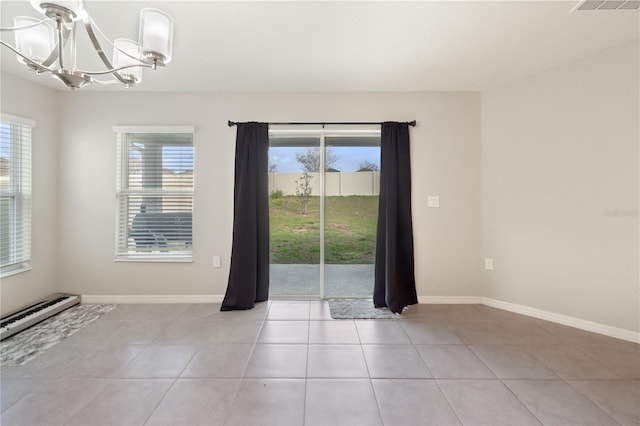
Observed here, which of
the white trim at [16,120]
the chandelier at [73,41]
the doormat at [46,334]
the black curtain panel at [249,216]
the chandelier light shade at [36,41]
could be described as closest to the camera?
the chandelier at [73,41]

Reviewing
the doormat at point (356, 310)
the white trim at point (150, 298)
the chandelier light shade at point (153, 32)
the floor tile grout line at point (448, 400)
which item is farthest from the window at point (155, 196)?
the floor tile grout line at point (448, 400)

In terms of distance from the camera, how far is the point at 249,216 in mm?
3357

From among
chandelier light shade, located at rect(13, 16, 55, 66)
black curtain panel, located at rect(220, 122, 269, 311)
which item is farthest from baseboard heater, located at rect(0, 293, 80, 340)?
chandelier light shade, located at rect(13, 16, 55, 66)

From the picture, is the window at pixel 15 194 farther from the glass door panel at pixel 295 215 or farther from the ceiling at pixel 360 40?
the glass door panel at pixel 295 215

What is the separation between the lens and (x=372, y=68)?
9.36 feet

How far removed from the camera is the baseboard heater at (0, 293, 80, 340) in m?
2.65

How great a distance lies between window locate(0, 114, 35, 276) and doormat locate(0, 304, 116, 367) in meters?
0.69

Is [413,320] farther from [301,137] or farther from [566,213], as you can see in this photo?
[301,137]

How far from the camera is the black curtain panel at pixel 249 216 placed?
3.33 metres

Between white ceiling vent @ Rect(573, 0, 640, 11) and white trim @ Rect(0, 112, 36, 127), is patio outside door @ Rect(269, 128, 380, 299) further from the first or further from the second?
white trim @ Rect(0, 112, 36, 127)

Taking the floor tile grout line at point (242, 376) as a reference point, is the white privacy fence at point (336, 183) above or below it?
above

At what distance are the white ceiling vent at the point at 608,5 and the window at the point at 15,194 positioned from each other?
5.05m

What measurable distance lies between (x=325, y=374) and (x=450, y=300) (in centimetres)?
209

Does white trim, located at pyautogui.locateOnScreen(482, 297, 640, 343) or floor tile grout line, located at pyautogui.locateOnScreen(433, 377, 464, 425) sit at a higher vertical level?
white trim, located at pyautogui.locateOnScreen(482, 297, 640, 343)
